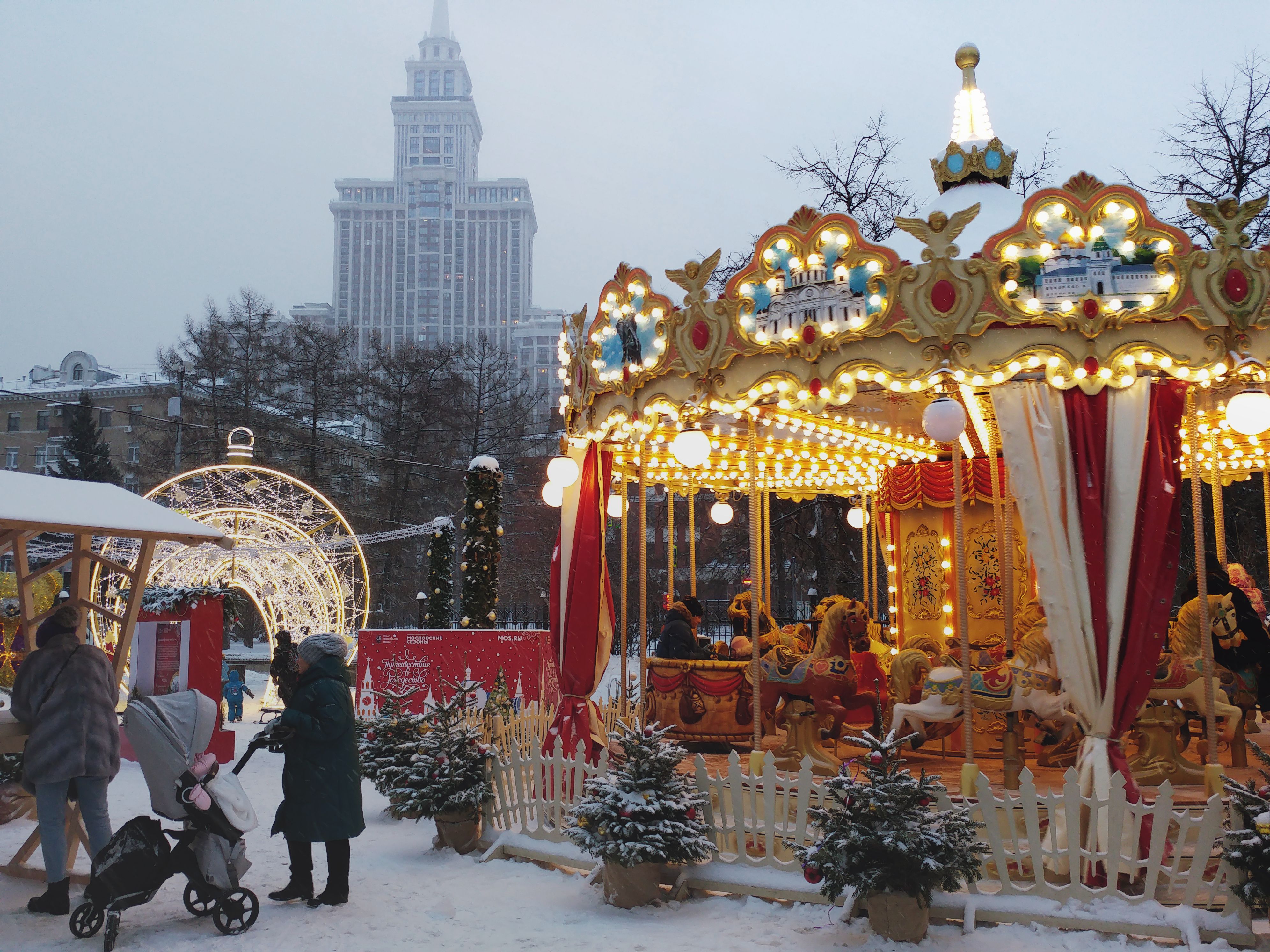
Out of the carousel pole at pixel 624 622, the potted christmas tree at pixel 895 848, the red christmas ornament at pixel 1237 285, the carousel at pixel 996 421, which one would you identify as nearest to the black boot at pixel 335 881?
the potted christmas tree at pixel 895 848

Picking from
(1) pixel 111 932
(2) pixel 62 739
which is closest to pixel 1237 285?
(1) pixel 111 932

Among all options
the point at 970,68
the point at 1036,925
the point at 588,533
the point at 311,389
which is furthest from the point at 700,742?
the point at 311,389

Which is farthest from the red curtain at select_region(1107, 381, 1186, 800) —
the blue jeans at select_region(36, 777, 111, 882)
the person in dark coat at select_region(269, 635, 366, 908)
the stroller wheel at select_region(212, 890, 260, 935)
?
the blue jeans at select_region(36, 777, 111, 882)

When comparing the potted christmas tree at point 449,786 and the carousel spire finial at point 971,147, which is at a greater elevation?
the carousel spire finial at point 971,147

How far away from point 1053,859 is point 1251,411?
9.83 ft

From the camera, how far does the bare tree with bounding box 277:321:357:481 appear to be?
1140 inches

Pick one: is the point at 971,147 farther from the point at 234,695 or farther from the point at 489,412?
the point at 489,412

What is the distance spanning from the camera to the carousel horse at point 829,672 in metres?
8.90

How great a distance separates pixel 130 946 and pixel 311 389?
25356 millimetres

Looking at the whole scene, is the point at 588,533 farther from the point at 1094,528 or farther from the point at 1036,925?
the point at 1036,925

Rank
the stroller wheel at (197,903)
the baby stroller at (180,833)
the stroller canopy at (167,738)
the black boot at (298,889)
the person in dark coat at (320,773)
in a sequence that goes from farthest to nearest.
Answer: the black boot at (298,889) → the person in dark coat at (320,773) → the stroller wheel at (197,903) → the stroller canopy at (167,738) → the baby stroller at (180,833)

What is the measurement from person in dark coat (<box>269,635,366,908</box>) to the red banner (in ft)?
23.5

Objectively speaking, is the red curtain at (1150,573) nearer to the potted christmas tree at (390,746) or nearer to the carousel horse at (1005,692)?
the carousel horse at (1005,692)

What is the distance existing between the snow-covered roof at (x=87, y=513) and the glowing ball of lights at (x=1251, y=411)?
21.6ft
